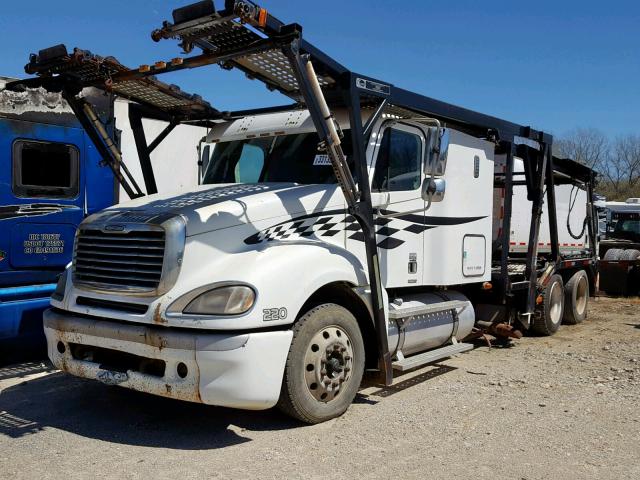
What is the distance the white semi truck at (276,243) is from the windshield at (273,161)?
0.02 metres

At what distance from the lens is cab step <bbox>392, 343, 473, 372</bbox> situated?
5.85 metres

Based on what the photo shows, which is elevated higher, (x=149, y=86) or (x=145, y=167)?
(x=149, y=86)

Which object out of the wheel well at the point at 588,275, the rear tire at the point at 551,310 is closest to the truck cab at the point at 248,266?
the rear tire at the point at 551,310

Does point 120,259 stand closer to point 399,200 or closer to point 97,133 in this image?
point 97,133

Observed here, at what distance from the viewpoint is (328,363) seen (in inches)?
197

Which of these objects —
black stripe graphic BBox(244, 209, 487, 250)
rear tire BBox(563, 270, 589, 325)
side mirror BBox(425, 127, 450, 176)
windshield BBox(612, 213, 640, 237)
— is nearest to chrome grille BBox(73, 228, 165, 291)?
black stripe graphic BBox(244, 209, 487, 250)

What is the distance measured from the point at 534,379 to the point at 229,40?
4560 millimetres

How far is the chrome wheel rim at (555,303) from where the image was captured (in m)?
9.54

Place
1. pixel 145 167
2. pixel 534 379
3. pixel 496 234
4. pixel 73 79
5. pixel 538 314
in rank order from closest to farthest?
pixel 73 79, pixel 534 379, pixel 145 167, pixel 538 314, pixel 496 234

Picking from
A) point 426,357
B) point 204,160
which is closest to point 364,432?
point 426,357

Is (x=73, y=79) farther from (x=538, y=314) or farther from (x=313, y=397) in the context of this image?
(x=538, y=314)

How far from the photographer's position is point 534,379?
6652 mm

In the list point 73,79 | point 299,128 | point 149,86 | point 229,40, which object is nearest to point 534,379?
point 299,128

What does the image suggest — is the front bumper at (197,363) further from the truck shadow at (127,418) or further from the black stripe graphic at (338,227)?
the black stripe graphic at (338,227)
